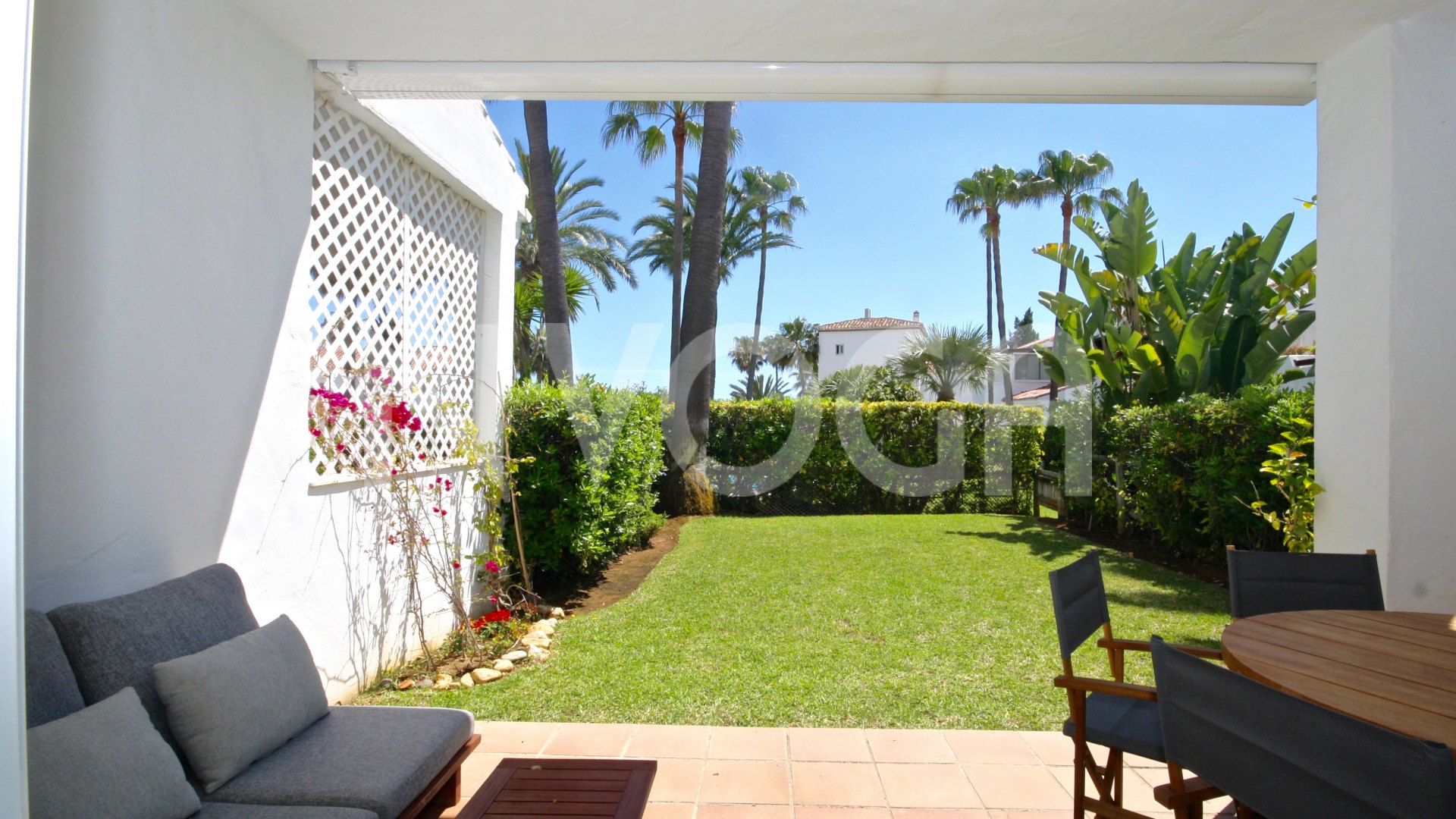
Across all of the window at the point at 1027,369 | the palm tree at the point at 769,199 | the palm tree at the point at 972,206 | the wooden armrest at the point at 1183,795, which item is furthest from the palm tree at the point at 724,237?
the wooden armrest at the point at 1183,795

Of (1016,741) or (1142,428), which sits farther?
(1142,428)

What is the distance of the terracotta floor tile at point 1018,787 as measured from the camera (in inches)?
115

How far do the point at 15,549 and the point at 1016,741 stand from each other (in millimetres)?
3675

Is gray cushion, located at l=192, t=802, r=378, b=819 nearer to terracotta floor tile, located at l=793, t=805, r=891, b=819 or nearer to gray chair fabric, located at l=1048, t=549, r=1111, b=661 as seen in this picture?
terracotta floor tile, located at l=793, t=805, r=891, b=819

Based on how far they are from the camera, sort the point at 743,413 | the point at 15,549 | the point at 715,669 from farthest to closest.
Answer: the point at 743,413 → the point at 715,669 → the point at 15,549

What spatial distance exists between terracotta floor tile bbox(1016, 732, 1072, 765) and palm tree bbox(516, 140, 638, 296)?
2046 cm

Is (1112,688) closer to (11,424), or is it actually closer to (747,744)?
(747,744)

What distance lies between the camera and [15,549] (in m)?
0.95

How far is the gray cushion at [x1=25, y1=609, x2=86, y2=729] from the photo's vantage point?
1.92 meters

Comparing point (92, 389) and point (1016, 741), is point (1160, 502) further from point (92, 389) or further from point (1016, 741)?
point (92, 389)

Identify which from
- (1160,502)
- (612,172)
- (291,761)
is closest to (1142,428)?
(1160,502)

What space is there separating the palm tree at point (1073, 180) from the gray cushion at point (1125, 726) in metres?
25.3

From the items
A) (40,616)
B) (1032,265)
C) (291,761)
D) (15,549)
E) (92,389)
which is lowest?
(291,761)

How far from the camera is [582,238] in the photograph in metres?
25.2
